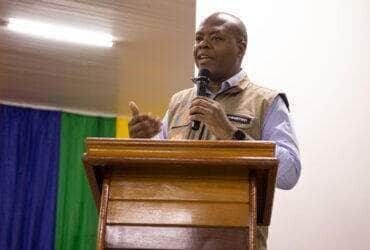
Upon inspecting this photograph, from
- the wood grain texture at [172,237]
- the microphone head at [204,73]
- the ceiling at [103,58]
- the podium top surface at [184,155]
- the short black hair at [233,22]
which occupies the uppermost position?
the ceiling at [103,58]

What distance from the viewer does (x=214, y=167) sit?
1170mm

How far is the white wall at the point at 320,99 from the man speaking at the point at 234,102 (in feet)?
2.19

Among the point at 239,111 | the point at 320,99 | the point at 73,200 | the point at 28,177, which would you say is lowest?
the point at 239,111

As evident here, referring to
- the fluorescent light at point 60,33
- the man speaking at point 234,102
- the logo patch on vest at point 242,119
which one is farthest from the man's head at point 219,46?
the fluorescent light at point 60,33

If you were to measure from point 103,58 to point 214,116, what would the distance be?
444 centimetres

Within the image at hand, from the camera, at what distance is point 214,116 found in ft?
4.62

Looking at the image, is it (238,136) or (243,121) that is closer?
(238,136)

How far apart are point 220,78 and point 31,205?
5439mm

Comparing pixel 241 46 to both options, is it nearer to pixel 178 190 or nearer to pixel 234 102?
pixel 234 102

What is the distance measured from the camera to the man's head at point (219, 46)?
184cm

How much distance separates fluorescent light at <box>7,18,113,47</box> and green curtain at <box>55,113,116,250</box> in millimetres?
2000

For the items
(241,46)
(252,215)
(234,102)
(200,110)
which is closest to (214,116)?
(200,110)

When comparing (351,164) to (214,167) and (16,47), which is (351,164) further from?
(16,47)

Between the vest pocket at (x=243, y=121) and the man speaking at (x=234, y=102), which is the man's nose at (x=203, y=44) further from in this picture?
the vest pocket at (x=243, y=121)
